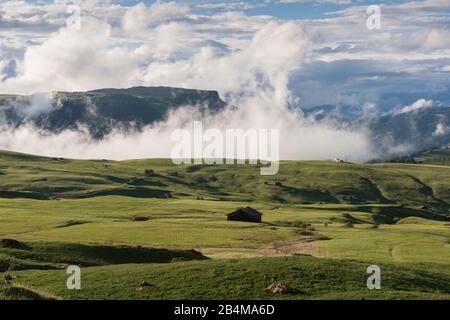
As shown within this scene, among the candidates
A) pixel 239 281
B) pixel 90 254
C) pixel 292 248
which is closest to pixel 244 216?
pixel 292 248

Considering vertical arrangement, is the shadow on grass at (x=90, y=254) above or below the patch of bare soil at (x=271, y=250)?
above

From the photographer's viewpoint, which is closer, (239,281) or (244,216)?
(239,281)

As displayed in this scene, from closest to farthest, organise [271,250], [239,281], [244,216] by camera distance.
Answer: [239,281] → [271,250] → [244,216]

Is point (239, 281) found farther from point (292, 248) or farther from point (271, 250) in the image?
point (292, 248)

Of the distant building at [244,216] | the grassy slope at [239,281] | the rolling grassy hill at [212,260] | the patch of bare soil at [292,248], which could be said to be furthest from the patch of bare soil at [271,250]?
the distant building at [244,216]

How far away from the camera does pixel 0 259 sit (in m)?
60.8

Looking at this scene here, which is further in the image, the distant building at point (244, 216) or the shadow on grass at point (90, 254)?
the distant building at point (244, 216)

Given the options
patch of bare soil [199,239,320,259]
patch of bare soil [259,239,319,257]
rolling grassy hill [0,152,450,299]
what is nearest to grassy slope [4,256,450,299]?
rolling grassy hill [0,152,450,299]

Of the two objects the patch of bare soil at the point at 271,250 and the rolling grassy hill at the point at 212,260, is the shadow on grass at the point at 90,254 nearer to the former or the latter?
the rolling grassy hill at the point at 212,260

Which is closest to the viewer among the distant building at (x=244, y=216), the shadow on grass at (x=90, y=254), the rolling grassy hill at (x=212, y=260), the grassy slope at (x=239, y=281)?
the grassy slope at (x=239, y=281)

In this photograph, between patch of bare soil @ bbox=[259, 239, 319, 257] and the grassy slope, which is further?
patch of bare soil @ bbox=[259, 239, 319, 257]

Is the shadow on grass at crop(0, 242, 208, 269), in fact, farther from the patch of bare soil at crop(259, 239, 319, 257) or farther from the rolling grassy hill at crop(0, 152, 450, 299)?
the patch of bare soil at crop(259, 239, 319, 257)

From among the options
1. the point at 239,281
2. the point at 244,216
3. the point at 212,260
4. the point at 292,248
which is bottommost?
the point at 244,216
